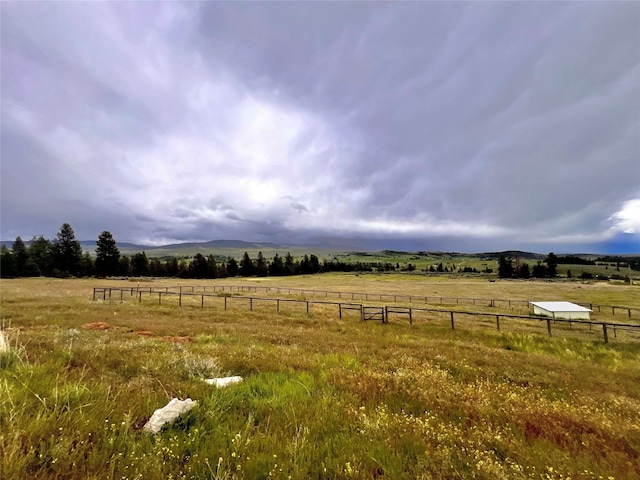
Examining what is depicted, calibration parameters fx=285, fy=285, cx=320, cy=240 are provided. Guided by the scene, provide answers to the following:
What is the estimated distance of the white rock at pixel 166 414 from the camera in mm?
3779

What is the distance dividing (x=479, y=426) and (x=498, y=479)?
168 centimetres

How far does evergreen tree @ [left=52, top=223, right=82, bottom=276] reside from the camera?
78.9 metres

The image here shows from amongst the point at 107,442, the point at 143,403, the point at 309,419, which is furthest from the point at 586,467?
the point at 143,403

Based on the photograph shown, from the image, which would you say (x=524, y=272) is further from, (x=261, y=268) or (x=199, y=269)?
(x=199, y=269)

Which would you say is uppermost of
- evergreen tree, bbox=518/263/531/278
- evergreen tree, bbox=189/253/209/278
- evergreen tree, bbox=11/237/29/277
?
evergreen tree, bbox=11/237/29/277

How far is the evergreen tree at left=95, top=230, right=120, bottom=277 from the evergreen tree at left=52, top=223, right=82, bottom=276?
15.9ft

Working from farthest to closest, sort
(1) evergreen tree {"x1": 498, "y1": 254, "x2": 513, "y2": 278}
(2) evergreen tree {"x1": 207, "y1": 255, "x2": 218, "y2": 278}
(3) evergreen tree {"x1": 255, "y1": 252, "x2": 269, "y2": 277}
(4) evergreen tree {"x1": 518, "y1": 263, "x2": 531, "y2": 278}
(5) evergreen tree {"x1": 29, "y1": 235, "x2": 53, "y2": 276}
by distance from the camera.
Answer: (1) evergreen tree {"x1": 498, "y1": 254, "x2": 513, "y2": 278} → (3) evergreen tree {"x1": 255, "y1": 252, "x2": 269, "y2": 277} → (4) evergreen tree {"x1": 518, "y1": 263, "x2": 531, "y2": 278} → (2) evergreen tree {"x1": 207, "y1": 255, "x2": 218, "y2": 278} → (5) evergreen tree {"x1": 29, "y1": 235, "x2": 53, "y2": 276}

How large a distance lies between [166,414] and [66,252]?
102232mm

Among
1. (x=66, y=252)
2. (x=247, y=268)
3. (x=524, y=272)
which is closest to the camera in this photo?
(x=66, y=252)

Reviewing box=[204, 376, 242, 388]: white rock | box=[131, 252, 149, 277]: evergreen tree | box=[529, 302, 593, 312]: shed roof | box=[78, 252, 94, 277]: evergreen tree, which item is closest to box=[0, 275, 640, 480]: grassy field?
box=[204, 376, 242, 388]: white rock

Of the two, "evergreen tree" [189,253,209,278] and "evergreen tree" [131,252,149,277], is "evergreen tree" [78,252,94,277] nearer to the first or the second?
"evergreen tree" [131,252,149,277]

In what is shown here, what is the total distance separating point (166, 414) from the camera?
401cm

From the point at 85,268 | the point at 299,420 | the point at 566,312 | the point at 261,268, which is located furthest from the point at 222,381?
the point at 261,268

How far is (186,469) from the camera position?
309 cm
